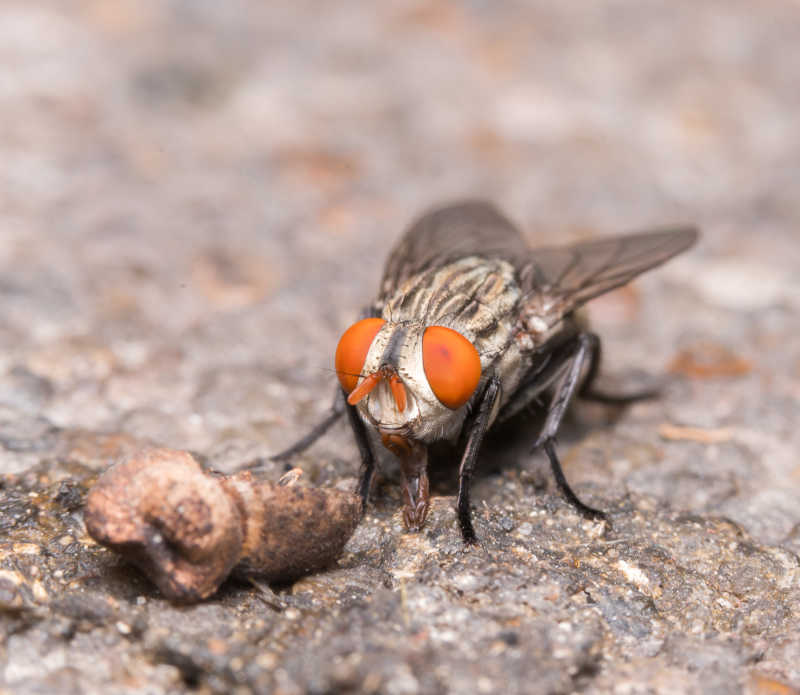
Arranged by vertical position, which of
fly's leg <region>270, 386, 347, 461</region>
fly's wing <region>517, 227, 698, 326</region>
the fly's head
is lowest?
fly's leg <region>270, 386, 347, 461</region>

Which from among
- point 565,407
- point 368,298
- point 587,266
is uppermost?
point 587,266

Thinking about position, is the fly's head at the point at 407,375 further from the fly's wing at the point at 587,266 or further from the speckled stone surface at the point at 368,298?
the fly's wing at the point at 587,266

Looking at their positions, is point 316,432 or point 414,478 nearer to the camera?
point 414,478

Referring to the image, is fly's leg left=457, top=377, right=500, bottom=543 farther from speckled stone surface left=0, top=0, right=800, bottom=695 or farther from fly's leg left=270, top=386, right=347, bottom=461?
fly's leg left=270, top=386, right=347, bottom=461

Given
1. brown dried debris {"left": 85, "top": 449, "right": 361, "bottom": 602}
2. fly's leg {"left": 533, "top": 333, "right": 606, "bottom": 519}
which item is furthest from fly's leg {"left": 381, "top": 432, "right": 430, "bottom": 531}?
fly's leg {"left": 533, "top": 333, "right": 606, "bottom": 519}

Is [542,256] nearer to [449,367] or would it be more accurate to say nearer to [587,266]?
[587,266]

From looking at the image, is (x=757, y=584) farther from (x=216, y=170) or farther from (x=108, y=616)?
(x=216, y=170)

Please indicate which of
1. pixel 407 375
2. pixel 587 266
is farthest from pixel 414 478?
pixel 587 266

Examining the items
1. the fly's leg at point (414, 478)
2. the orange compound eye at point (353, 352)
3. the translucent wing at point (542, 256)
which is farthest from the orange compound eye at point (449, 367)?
the translucent wing at point (542, 256)
